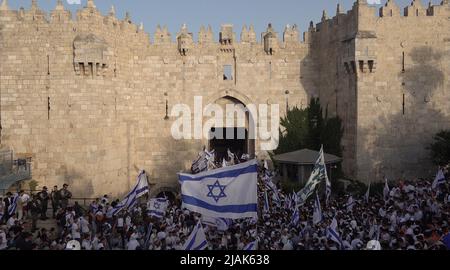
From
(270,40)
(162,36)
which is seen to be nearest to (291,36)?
(270,40)

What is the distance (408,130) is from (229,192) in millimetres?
14822

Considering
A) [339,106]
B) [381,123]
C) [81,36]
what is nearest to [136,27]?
[81,36]

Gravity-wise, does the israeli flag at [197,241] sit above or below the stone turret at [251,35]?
A: below

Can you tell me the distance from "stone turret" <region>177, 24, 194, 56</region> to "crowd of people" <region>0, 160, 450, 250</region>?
38.1 ft

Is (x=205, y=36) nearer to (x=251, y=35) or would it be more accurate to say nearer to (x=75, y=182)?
(x=251, y=35)

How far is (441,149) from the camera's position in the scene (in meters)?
21.2

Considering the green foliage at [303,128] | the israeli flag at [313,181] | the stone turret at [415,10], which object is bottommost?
the israeli flag at [313,181]

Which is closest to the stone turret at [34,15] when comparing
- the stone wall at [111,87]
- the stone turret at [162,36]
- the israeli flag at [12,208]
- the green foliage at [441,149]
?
the stone wall at [111,87]

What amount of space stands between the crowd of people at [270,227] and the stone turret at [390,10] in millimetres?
9225

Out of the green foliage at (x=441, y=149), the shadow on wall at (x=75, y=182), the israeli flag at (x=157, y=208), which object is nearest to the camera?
the israeli flag at (x=157, y=208)

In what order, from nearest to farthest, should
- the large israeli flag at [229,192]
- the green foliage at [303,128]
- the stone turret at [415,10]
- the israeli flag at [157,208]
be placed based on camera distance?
1. the large israeli flag at [229,192]
2. the israeli flag at [157,208]
3. the stone turret at [415,10]
4. the green foliage at [303,128]

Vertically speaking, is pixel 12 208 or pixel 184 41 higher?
pixel 184 41

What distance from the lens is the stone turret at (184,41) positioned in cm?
2578

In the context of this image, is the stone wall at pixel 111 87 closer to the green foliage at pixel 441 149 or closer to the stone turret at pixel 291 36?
the stone turret at pixel 291 36
